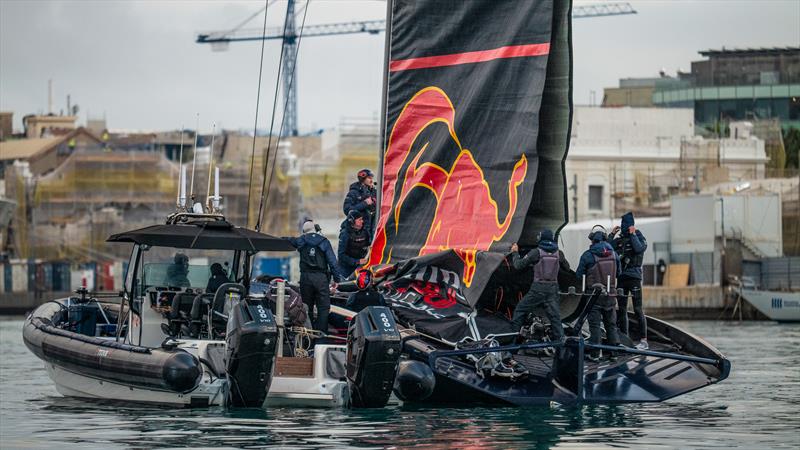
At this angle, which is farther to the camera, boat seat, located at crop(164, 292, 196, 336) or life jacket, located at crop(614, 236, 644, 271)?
life jacket, located at crop(614, 236, 644, 271)

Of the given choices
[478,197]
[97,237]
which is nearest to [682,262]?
[97,237]

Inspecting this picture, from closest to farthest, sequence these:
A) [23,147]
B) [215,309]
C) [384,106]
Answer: [215,309]
[384,106]
[23,147]

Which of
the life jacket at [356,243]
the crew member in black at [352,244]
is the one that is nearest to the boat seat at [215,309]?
the crew member in black at [352,244]

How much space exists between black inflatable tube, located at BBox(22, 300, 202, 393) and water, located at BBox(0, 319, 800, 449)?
1.43 ft

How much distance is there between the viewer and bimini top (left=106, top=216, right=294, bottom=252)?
855 inches

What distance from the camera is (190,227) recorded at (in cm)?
2209

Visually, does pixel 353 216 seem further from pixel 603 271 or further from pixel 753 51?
pixel 753 51

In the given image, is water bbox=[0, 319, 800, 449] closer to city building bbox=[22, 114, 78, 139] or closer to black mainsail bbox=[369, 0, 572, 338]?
black mainsail bbox=[369, 0, 572, 338]

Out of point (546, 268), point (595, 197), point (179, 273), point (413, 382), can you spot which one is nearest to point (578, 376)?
point (546, 268)

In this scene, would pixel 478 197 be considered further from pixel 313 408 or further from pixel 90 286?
pixel 90 286

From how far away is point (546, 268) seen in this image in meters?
21.5

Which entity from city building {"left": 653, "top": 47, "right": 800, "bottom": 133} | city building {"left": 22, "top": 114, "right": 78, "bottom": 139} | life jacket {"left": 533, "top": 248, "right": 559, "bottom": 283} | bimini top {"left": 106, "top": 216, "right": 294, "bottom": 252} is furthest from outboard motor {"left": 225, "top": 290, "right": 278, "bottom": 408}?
city building {"left": 22, "top": 114, "right": 78, "bottom": 139}

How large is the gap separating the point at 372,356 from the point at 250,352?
58.1 inches

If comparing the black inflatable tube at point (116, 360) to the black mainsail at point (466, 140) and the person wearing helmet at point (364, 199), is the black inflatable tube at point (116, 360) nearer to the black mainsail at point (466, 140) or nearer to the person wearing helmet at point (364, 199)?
the black mainsail at point (466, 140)
